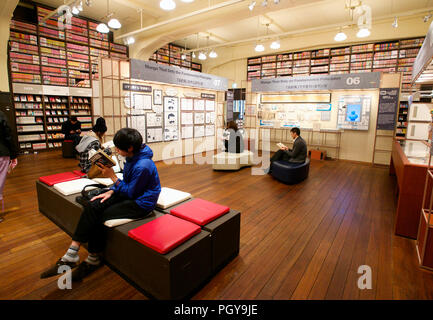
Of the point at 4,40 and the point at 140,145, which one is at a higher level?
the point at 4,40

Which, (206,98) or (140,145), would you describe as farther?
(206,98)

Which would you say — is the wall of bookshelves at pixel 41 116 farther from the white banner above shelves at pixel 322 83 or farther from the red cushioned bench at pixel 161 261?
the red cushioned bench at pixel 161 261

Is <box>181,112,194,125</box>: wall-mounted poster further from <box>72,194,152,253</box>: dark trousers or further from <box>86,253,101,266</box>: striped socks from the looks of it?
<box>86,253,101,266</box>: striped socks

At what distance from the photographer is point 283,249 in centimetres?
267

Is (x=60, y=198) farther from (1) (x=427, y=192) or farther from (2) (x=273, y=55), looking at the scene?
(2) (x=273, y=55)

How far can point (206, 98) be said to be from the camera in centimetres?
856

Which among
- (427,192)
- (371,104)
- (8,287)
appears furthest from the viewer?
(371,104)

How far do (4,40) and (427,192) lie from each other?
9693 millimetres

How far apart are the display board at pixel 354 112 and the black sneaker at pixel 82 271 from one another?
7.97 m

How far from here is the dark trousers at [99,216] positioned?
2125 mm

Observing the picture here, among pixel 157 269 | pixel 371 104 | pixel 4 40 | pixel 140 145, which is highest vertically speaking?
pixel 4 40

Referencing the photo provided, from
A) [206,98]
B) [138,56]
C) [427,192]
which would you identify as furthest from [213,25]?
[427,192]

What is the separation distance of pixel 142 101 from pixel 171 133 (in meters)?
1.34

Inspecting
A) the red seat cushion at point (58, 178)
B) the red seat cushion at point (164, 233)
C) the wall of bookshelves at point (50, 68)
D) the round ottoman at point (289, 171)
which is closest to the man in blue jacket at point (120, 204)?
the red seat cushion at point (164, 233)
